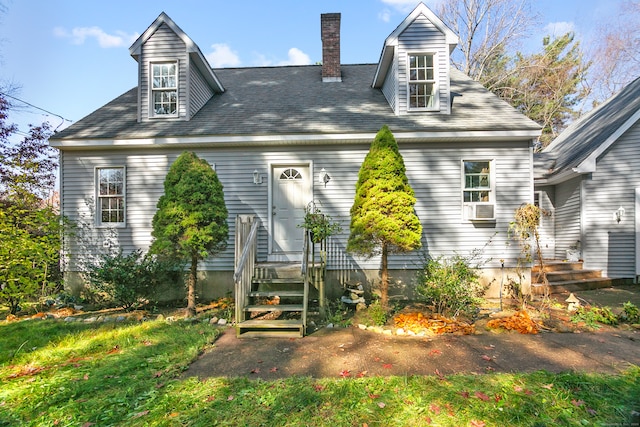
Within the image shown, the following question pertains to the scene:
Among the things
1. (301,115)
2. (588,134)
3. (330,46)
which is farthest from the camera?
(330,46)

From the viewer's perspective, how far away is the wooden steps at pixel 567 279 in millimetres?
7330

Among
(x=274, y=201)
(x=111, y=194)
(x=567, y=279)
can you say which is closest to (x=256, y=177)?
(x=274, y=201)

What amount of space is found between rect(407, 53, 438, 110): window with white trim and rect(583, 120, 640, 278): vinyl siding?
15.9ft

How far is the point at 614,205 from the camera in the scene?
7.97 meters

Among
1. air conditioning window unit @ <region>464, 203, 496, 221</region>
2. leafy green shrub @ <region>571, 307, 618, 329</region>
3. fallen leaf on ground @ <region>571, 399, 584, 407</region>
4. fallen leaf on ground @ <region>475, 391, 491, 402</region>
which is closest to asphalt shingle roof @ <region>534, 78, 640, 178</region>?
air conditioning window unit @ <region>464, 203, 496, 221</region>

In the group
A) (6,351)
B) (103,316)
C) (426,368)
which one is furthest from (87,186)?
(426,368)

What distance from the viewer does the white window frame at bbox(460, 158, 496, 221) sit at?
692 cm

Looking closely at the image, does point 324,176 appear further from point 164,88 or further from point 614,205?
point 614,205

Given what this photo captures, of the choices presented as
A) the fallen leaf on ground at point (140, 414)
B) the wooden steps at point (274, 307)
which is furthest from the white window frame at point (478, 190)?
the fallen leaf on ground at point (140, 414)

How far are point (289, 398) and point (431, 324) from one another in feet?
9.66

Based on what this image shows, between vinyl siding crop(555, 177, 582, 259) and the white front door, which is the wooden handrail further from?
vinyl siding crop(555, 177, 582, 259)

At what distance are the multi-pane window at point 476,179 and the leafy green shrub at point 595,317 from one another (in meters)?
2.91

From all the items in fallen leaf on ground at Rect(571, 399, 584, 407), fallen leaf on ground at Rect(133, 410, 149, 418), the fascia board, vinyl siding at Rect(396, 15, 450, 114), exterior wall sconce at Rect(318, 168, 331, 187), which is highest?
vinyl siding at Rect(396, 15, 450, 114)

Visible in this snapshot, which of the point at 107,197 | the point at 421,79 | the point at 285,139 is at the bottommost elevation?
the point at 107,197
